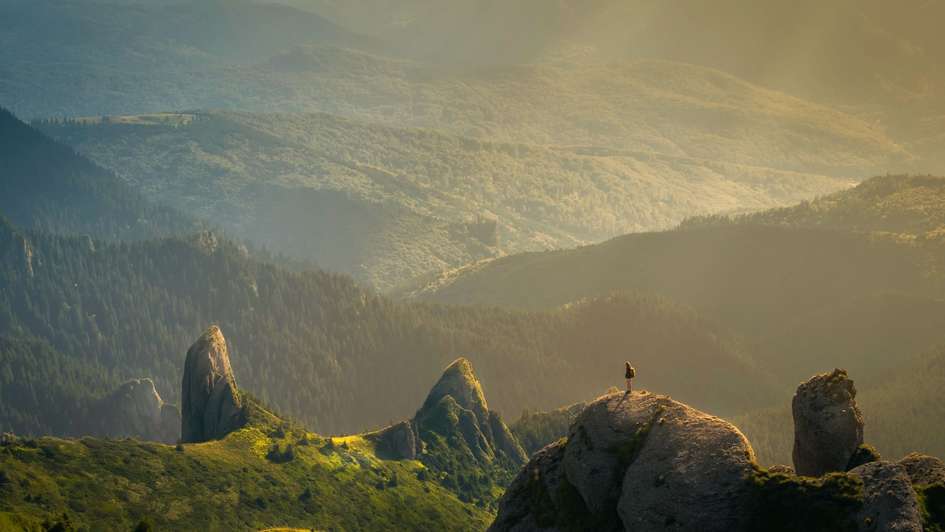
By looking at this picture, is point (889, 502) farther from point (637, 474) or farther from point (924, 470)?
point (637, 474)

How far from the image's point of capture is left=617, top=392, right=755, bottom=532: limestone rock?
95688 mm

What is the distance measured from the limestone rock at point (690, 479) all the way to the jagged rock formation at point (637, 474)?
0.24 ft

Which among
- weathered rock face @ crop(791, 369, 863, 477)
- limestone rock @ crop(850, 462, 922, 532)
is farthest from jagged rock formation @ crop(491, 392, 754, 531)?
weathered rock face @ crop(791, 369, 863, 477)

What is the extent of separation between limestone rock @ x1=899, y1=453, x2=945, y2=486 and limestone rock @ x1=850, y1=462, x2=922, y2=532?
2652mm

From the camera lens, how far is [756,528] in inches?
3760

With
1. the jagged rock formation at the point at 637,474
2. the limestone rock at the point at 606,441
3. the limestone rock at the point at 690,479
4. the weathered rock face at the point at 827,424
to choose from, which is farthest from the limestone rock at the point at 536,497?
the weathered rock face at the point at 827,424

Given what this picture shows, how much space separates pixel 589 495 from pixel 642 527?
861cm

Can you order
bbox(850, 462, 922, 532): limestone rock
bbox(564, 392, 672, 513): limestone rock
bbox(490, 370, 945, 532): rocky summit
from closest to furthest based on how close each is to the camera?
bbox(850, 462, 922, 532): limestone rock, bbox(490, 370, 945, 532): rocky summit, bbox(564, 392, 672, 513): limestone rock

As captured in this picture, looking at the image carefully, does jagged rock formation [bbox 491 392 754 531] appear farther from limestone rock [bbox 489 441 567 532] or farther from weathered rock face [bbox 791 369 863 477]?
weathered rock face [bbox 791 369 863 477]

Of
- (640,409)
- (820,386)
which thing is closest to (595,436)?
(640,409)

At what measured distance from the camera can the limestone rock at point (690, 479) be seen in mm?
95688

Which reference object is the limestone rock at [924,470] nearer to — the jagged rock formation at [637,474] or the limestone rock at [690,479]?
the limestone rock at [690,479]

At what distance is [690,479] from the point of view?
9675 centimetres

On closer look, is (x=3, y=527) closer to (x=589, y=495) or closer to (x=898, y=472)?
(x=589, y=495)
